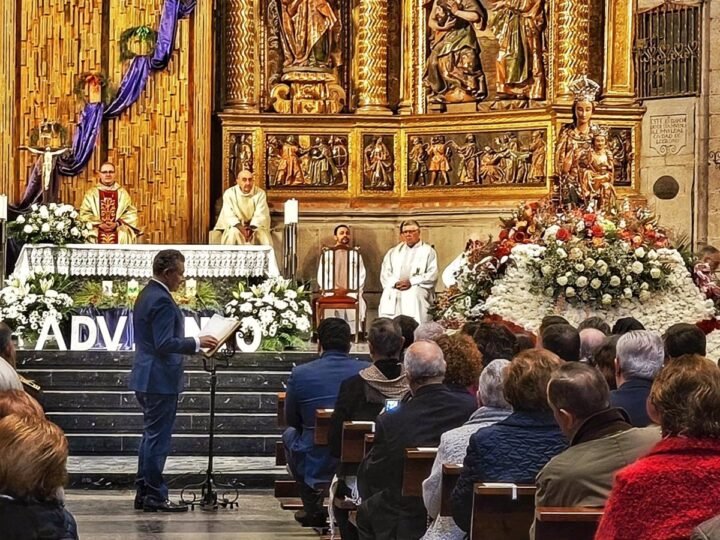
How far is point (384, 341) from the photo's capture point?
25.8 ft

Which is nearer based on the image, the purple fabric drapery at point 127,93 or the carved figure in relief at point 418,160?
the purple fabric drapery at point 127,93

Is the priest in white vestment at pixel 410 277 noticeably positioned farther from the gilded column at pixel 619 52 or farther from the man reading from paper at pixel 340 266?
the gilded column at pixel 619 52

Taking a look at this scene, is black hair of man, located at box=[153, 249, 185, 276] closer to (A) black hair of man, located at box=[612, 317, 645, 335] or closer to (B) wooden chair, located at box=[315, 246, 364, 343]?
(A) black hair of man, located at box=[612, 317, 645, 335]

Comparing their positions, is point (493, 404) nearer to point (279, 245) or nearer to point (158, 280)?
point (158, 280)

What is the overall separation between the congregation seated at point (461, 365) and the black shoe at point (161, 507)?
3909mm

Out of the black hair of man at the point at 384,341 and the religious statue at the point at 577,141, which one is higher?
the religious statue at the point at 577,141

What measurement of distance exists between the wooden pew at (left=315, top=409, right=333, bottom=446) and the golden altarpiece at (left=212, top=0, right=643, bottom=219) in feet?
31.6

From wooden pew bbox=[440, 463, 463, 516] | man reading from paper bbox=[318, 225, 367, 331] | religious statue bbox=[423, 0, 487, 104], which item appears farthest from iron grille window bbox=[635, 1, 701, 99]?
wooden pew bbox=[440, 463, 463, 516]

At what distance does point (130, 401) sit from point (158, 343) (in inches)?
130

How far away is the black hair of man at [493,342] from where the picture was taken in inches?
303

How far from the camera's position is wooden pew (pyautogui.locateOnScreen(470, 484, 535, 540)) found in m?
5.33

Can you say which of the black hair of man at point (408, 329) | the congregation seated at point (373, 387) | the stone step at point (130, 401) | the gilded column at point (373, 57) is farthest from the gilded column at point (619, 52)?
the congregation seated at point (373, 387)

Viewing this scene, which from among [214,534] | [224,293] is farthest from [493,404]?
[224,293]

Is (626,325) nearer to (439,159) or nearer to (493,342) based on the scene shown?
(493,342)
